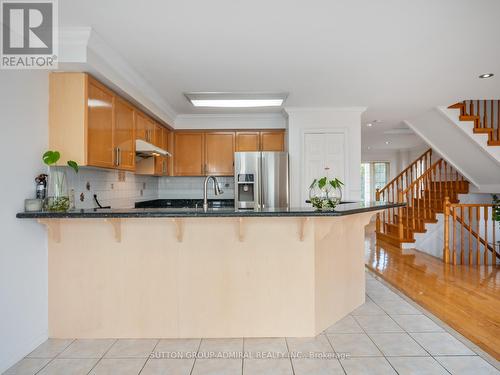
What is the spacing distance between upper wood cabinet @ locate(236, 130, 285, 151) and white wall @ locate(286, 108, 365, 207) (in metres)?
0.42

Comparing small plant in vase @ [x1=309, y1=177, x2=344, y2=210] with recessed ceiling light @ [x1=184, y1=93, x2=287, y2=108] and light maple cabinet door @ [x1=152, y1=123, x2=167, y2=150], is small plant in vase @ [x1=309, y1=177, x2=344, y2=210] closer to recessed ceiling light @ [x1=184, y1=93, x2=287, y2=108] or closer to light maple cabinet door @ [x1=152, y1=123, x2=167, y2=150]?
recessed ceiling light @ [x1=184, y1=93, x2=287, y2=108]

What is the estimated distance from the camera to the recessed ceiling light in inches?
146

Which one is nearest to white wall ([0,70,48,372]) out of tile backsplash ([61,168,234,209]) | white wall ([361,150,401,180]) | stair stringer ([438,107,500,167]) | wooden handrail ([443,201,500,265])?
tile backsplash ([61,168,234,209])

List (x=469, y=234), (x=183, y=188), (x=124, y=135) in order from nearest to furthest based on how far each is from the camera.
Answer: (x=124, y=135) < (x=469, y=234) < (x=183, y=188)

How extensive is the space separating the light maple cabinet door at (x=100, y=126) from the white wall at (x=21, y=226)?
0.34 m

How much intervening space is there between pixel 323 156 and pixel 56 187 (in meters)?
3.69

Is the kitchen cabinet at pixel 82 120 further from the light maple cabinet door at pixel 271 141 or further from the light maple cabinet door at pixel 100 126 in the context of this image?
the light maple cabinet door at pixel 271 141

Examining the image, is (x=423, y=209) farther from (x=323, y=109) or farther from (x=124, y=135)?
(x=124, y=135)

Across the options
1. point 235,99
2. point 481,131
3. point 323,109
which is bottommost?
point 481,131

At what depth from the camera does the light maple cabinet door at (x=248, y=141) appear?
5.43 m

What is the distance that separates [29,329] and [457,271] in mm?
5299

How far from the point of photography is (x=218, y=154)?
5461mm

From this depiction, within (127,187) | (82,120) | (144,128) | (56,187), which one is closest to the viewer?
(56,187)

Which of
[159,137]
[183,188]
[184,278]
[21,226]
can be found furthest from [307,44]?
[183,188]
